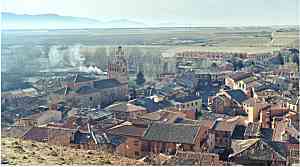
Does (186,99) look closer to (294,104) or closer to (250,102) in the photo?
(250,102)

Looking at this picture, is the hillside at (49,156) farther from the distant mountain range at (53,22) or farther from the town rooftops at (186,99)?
the distant mountain range at (53,22)

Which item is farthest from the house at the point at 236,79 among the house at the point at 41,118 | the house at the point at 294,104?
the house at the point at 41,118

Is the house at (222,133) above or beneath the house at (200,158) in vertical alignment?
above

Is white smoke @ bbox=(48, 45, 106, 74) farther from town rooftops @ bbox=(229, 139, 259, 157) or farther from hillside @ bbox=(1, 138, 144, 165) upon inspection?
town rooftops @ bbox=(229, 139, 259, 157)

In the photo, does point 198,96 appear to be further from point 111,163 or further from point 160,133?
point 111,163

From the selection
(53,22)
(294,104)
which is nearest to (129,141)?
(53,22)

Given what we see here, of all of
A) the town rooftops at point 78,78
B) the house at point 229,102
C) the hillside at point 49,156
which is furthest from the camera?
the town rooftops at point 78,78
